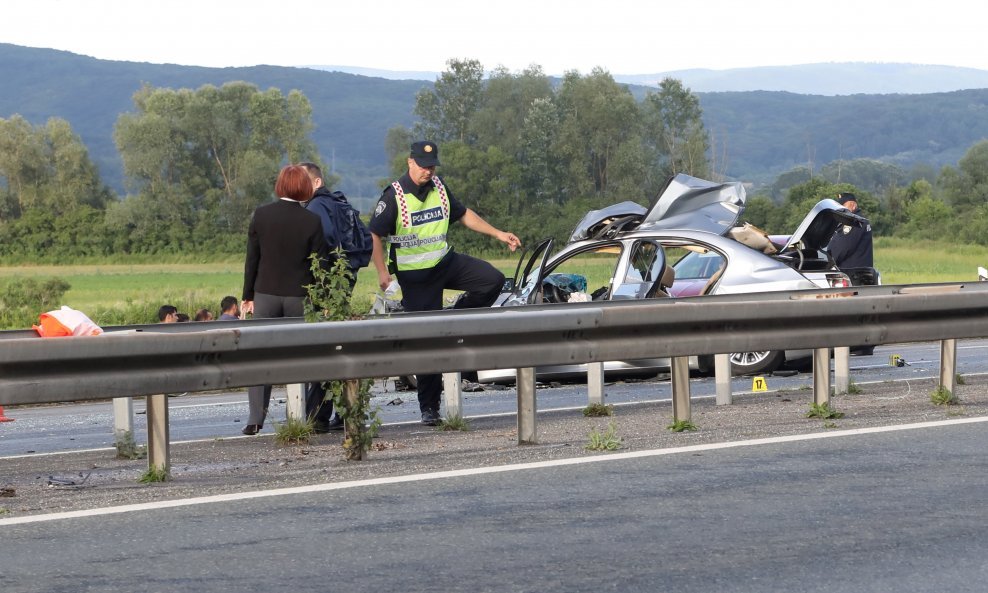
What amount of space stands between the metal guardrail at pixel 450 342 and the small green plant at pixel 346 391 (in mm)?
162

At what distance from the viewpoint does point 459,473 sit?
24.3 ft

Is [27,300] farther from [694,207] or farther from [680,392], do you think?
[680,392]

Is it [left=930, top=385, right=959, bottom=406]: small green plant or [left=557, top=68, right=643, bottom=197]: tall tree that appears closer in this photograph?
[left=930, top=385, right=959, bottom=406]: small green plant

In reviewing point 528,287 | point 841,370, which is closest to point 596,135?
point 528,287

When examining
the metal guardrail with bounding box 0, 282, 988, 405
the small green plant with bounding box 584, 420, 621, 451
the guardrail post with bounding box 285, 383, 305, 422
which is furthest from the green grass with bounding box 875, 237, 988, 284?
the small green plant with bounding box 584, 420, 621, 451

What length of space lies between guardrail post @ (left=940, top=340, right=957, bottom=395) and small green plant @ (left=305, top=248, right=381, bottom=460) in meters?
4.09

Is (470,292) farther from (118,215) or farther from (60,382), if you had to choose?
(118,215)

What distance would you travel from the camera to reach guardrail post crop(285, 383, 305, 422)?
9.42 meters

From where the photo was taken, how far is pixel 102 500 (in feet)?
22.4

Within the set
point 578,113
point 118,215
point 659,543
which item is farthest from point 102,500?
point 578,113

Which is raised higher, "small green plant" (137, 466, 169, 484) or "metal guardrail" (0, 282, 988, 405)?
"metal guardrail" (0, 282, 988, 405)

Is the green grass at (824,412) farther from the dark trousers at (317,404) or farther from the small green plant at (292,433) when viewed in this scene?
the small green plant at (292,433)

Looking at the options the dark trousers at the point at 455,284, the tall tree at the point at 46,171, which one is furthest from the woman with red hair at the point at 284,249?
the tall tree at the point at 46,171

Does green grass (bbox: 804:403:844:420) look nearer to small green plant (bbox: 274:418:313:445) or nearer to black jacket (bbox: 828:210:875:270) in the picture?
small green plant (bbox: 274:418:313:445)
